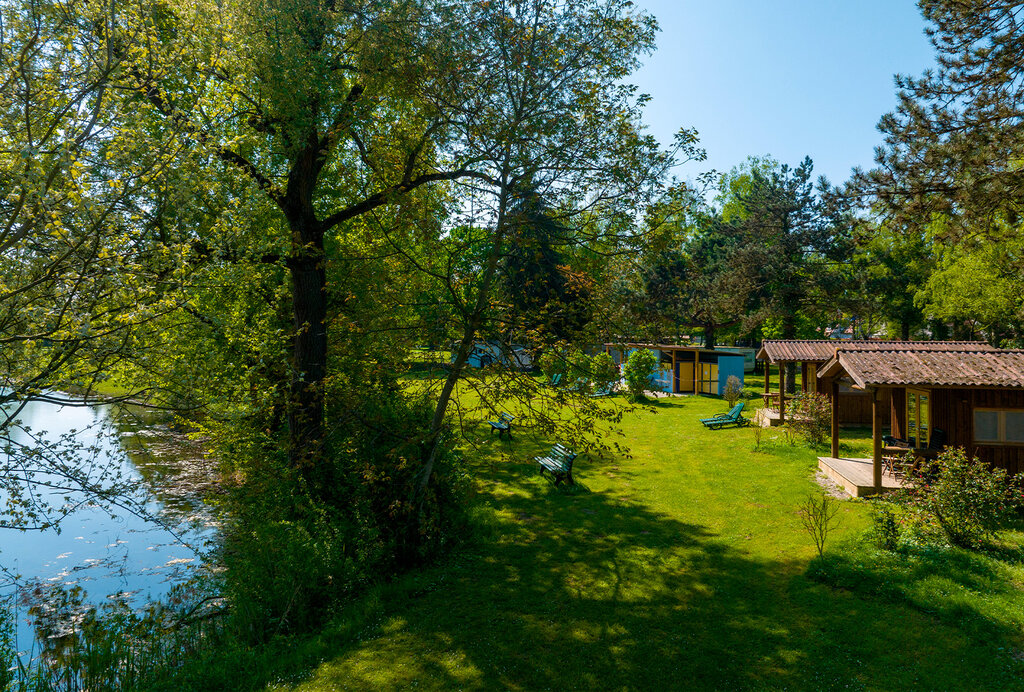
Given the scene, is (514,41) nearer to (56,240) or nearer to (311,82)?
(311,82)

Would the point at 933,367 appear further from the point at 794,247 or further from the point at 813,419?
the point at 794,247

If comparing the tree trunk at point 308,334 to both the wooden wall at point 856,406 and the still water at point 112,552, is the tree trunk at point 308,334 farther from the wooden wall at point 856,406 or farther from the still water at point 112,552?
the wooden wall at point 856,406

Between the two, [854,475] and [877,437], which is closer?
[877,437]

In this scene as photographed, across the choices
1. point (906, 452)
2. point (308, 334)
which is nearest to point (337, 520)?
point (308, 334)

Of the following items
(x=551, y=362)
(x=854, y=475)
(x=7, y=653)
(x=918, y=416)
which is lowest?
(x=7, y=653)

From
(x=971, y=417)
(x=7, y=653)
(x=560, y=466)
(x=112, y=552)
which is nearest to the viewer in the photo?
(x=7, y=653)

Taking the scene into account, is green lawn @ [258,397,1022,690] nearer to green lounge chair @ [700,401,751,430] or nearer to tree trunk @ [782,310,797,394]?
green lounge chair @ [700,401,751,430]

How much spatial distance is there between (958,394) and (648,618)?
9933mm

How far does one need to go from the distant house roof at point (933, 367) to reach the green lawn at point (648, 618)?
2.83m

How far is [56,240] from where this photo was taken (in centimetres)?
568

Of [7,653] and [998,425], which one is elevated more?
[998,425]

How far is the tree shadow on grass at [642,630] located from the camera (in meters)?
6.33

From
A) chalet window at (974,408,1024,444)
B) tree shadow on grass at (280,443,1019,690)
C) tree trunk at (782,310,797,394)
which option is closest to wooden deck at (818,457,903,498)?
chalet window at (974,408,1024,444)

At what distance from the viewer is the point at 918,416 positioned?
15375 mm
